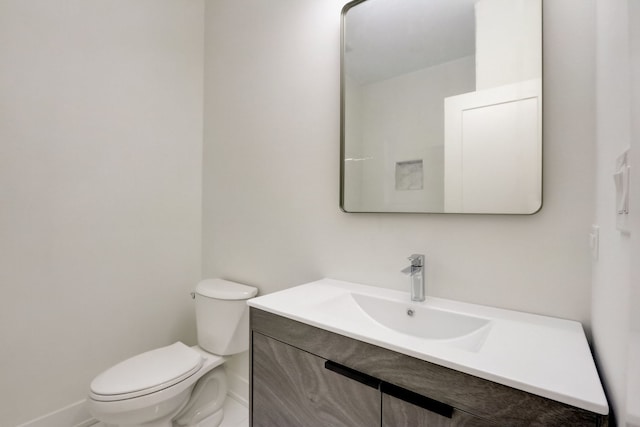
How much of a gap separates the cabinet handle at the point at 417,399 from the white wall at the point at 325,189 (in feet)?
1.59

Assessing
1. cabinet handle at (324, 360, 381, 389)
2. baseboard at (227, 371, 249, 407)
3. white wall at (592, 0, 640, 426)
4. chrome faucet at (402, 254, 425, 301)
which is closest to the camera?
white wall at (592, 0, 640, 426)

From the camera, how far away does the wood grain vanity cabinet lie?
0.62 meters

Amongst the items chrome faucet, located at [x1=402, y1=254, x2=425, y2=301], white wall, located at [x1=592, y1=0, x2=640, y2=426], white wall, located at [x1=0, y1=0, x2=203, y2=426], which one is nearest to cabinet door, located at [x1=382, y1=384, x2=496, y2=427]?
white wall, located at [x1=592, y1=0, x2=640, y2=426]

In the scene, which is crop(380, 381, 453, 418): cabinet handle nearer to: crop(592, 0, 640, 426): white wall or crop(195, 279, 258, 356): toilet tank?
crop(592, 0, 640, 426): white wall

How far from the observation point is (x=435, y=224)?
1.17 m

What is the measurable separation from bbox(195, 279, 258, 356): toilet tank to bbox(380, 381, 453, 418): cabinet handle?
41.4 inches

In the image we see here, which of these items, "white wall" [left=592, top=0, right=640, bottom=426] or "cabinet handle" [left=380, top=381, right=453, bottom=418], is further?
"cabinet handle" [left=380, top=381, right=453, bottom=418]

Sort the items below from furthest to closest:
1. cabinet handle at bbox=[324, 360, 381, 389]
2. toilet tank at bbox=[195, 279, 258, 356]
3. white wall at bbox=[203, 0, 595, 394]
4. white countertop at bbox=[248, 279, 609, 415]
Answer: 1. toilet tank at bbox=[195, 279, 258, 356]
2. white wall at bbox=[203, 0, 595, 394]
3. cabinet handle at bbox=[324, 360, 381, 389]
4. white countertop at bbox=[248, 279, 609, 415]

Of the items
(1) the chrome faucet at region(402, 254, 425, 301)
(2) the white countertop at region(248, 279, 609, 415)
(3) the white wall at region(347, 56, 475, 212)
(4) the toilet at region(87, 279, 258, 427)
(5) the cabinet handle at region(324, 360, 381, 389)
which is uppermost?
(3) the white wall at region(347, 56, 475, 212)

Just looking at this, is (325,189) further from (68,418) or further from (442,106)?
(68,418)

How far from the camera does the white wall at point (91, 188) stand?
1.42 m

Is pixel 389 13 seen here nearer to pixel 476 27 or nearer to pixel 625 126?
pixel 476 27

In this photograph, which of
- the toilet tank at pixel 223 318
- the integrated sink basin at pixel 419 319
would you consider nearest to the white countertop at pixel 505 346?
the integrated sink basin at pixel 419 319

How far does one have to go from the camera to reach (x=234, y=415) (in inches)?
69.0
